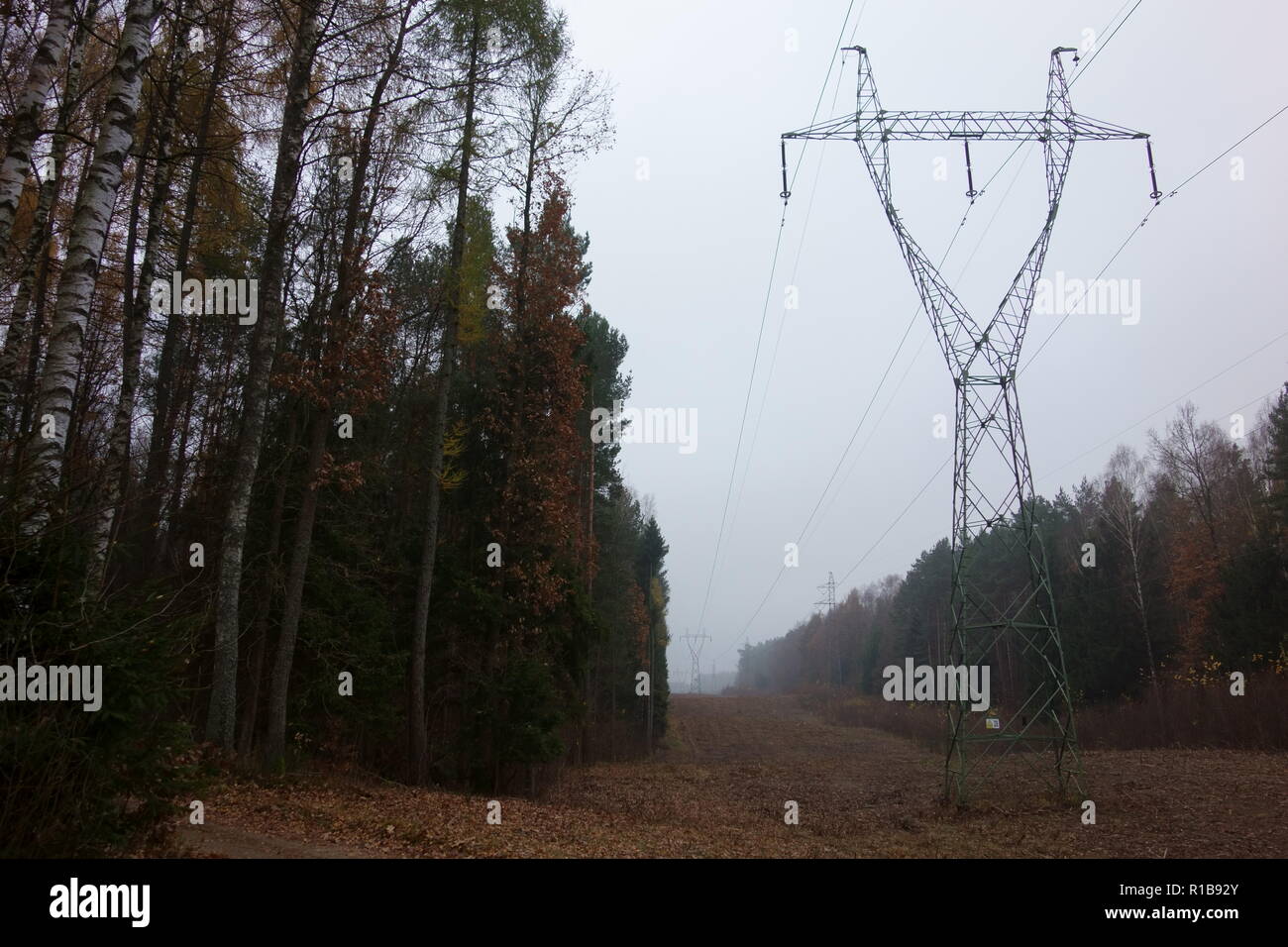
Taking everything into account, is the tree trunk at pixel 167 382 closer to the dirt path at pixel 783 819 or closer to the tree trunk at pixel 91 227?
the tree trunk at pixel 91 227

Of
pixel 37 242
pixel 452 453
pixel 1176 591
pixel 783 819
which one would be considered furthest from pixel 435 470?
pixel 1176 591

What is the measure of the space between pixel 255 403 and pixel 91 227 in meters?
5.88

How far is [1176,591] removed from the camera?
135 feet

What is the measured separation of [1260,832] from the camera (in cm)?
1178

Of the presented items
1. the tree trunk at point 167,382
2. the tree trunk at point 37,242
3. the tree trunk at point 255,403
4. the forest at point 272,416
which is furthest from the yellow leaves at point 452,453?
the tree trunk at point 37,242

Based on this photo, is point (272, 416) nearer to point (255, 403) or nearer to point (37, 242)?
point (255, 403)

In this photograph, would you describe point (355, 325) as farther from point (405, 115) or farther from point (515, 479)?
point (515, 479)

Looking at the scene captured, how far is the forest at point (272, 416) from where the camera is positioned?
5.96 m

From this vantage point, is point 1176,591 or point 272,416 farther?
point 1176,591

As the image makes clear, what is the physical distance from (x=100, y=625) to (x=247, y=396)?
7.85 metres

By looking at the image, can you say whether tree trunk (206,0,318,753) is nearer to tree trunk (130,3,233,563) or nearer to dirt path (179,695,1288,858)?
tree trunk (130,3,233,563)

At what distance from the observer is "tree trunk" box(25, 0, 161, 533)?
665 centimetres

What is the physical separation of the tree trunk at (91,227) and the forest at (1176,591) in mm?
22303
